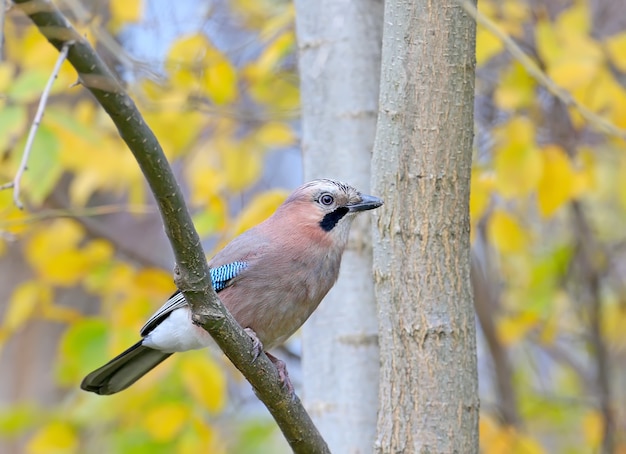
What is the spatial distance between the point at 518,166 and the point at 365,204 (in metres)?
0.93

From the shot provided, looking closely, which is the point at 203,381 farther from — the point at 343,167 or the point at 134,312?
the point at 343,167

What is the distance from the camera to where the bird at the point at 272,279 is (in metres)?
2.73

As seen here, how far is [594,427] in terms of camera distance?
470 centimetres

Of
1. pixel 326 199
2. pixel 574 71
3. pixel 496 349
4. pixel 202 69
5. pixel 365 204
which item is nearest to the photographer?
pixel 365 204

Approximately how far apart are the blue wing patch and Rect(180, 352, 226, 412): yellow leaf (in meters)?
1.08

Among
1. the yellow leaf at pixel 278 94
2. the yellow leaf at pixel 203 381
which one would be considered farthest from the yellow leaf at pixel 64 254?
the yellow leaf at pixel 278 94

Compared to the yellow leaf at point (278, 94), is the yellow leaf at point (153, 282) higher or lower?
lower

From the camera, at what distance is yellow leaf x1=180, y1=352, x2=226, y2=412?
3.81 metres

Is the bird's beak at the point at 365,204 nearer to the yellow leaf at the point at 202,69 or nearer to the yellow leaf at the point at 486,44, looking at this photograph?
the yellow leaf at the point at 486,44

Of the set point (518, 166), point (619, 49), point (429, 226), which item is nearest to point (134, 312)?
point (518, 166)

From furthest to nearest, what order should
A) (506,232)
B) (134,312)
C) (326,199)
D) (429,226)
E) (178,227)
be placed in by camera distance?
(134,312), (506,232), (326,199), (429,226), (178,227)

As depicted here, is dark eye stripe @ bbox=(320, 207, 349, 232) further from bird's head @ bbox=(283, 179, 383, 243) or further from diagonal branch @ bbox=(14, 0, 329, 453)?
diagonal branch @ bbox=(14, 0, 329, 453)

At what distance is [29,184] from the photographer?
315 centimetres

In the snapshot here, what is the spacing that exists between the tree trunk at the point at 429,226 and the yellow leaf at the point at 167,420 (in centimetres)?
188
